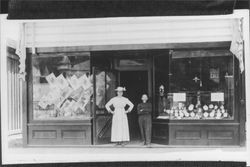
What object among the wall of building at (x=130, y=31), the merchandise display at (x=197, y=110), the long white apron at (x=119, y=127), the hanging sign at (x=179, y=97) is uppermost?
the wall of building at (x=130, y=31)

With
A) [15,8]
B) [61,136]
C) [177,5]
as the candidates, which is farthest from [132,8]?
[61,136]

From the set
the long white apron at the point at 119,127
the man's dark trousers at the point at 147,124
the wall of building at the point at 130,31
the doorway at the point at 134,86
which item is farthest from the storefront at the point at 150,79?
the doorway at the point at 134,86

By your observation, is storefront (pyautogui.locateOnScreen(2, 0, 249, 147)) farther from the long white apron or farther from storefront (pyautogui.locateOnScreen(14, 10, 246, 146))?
the long white apron

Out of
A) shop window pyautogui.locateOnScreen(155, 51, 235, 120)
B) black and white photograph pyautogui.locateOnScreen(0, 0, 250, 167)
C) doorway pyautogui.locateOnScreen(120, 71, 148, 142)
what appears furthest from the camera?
doorway pyautogui.locateOnScreen(120, 71, 148, 142)

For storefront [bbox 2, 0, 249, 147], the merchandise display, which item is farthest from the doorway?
the merchandise display

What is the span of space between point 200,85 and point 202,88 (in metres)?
0.09

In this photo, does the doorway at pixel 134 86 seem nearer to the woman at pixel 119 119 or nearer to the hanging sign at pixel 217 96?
the woman at pixel 119 119

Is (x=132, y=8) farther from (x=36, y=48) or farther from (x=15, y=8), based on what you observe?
(x=36, y=48)

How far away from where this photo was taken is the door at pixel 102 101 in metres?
9.55

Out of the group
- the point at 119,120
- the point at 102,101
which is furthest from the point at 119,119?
the point at 102,101

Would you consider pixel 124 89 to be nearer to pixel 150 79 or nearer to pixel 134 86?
pixel 150 79

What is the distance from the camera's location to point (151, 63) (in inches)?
387

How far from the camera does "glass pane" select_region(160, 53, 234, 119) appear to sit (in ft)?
30.2

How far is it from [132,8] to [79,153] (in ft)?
12.8
